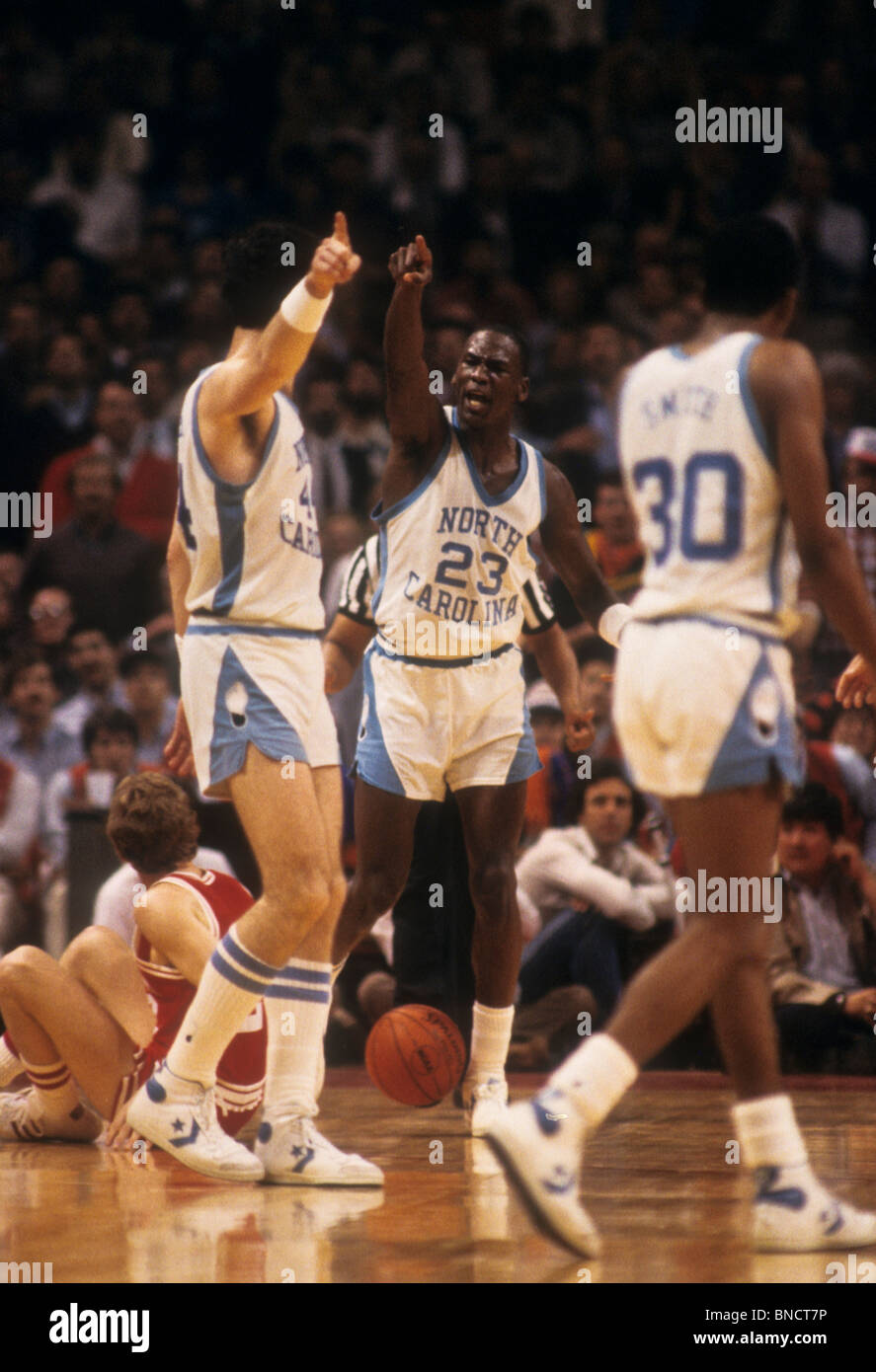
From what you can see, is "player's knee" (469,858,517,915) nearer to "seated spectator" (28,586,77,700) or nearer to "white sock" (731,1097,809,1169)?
"white sock" (731,1097,809,1169)

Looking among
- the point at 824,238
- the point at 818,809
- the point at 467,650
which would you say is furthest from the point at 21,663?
the point at 824,238

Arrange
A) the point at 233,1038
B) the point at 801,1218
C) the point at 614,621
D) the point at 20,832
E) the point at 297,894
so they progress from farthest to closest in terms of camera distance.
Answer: the point at 20,832 → the point at 614,621 → the point at 233,1038 → the point at 297,894 → the point at 801,1218

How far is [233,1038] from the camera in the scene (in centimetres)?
487

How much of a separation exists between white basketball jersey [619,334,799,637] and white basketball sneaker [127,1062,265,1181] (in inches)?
65.2

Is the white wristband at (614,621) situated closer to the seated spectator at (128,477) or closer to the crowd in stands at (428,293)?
the crowd in stands at (428,293)

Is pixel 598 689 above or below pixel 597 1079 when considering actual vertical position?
above

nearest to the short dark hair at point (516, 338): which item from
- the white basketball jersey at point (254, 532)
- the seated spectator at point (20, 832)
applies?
the white basketball jersey at point (254, 532)

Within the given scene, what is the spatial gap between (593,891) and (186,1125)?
2780mm

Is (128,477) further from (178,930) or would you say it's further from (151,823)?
(178,930)

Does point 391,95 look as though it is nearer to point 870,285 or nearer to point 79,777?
point 870,285

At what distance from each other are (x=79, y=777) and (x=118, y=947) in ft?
8.53

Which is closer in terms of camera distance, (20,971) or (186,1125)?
(186,1125)

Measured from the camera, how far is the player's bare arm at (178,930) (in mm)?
4719

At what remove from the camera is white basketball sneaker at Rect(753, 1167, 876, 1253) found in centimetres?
334
